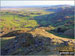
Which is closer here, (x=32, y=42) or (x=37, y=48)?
(x=37, y=48)

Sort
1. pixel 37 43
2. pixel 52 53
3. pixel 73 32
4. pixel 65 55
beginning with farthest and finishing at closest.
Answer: pixel 73 32, pixel 37 43, pixel 52 53, pixel 65 55

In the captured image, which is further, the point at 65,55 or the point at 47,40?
the point at 47,40

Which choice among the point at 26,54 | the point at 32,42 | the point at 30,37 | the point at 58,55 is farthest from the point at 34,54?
the point at 30,37

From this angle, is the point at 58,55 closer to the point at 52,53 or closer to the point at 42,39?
the point at 52,53

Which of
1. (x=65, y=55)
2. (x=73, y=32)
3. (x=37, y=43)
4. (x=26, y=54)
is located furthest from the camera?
(x=73, y=32)

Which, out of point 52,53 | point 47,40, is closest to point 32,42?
point 47,40

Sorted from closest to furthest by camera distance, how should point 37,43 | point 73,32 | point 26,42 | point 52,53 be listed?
point 52,53
point 37,43
point 26,42
point 73,32

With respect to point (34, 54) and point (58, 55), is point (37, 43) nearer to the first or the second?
point (34, 54)

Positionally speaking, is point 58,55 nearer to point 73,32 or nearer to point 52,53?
point 52,53

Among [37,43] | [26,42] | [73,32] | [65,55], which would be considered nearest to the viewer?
[65,55]
